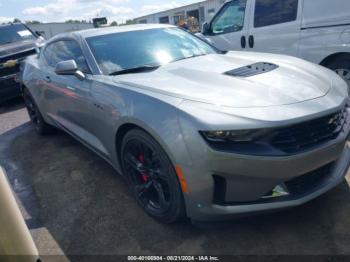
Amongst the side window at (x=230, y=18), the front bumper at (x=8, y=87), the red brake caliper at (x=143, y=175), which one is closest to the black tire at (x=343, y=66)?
the side window at (x=230, y=18)

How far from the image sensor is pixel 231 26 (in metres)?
5.46

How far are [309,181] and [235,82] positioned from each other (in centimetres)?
88

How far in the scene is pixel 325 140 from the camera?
2043 mm

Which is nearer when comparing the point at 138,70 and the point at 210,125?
the point at 210,125

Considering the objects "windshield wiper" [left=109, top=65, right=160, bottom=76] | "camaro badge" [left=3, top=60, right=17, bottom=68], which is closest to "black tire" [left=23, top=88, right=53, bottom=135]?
"camaro badge" [left=3, top=60, right=17, bottom=68]

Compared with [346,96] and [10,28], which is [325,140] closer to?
[346,96]

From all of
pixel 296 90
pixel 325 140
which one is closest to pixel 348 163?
pixel 325 140

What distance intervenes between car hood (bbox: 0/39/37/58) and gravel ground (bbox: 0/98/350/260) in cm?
460

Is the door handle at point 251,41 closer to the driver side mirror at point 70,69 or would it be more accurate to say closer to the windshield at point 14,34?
the driver side mirror at point 70,69

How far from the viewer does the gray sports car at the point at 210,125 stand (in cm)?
188

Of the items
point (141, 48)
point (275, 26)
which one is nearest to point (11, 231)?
point (141, 48)

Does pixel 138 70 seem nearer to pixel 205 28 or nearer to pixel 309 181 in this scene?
pixel 309 181

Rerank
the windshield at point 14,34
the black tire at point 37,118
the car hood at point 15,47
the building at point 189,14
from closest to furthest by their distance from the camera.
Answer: the black tire at point 37,118
the car hood at point 15,47
the windshield at point 14,34
the building at point 189,14

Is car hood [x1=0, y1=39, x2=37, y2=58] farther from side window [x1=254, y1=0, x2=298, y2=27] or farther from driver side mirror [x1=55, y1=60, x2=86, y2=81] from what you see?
side window [x1=254, y1=0, x2=298, y2=27]
